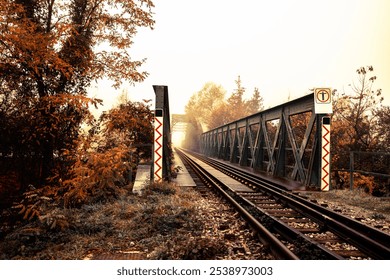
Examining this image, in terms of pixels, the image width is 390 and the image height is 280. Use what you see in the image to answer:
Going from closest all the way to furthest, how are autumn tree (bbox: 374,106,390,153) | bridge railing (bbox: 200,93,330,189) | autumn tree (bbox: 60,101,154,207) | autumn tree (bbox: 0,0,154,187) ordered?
autumn tree (bbox: 60,101,154,207)
autumn tree (bbox: 0,0,154,187)
bridge railing (bbox: 200,93,330,189)
autumn tree (bbox: 374,106,390,153)

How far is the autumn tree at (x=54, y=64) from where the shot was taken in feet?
24.3

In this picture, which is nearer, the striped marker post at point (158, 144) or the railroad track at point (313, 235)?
the railroad track at point (313, 235)

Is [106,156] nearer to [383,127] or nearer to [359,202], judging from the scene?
[359,202]

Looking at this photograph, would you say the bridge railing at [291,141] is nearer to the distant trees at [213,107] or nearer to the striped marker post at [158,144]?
the striped marker post at [158,144]

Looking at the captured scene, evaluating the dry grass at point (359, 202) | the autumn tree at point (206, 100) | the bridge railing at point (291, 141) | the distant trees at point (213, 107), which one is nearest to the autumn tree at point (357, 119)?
the bridge railing at point (291, 141)

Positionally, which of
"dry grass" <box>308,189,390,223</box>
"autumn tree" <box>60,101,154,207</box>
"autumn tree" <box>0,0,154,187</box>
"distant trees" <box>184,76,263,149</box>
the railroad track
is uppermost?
"distant trees" <box>184,76,263,149</box>

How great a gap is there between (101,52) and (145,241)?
6.48 metres

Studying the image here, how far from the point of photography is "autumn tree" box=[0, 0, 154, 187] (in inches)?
292

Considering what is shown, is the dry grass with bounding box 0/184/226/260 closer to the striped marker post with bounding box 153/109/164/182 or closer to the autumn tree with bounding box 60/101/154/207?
the autumn tree with bounding box 60/101/154/207

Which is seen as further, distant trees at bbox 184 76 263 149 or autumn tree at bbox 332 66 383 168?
distant trees at bbox 184 76 263 149

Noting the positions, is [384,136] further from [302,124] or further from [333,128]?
[302,124]

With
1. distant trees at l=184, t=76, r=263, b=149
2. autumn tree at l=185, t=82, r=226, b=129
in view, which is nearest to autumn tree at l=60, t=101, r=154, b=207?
distant trees at l=184, t=76, r=263, b=149

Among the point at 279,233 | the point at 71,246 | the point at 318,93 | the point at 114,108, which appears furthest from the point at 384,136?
the point at 71,246

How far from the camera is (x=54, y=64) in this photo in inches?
301
